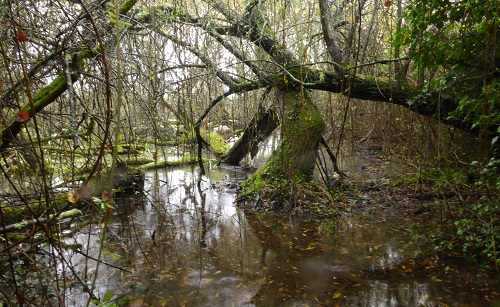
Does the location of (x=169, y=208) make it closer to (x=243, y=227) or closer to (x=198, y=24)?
(x=243, y=227)

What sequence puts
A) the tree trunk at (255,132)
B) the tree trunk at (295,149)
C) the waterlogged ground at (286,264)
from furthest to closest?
the tree trunk at (255,132) < the tree trunk at (295,149) < the waterlogged ground at (286,264)

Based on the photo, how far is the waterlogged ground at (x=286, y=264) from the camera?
3.27m

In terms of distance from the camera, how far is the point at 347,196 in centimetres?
625

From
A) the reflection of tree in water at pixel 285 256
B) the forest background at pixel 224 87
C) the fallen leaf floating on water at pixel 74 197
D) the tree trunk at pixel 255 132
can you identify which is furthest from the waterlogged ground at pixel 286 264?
the tree trunk at pixel 255 132

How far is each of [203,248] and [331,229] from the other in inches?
71.2

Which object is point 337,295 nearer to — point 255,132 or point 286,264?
point 286,264

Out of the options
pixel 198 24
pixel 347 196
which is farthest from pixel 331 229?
pixel 198 24

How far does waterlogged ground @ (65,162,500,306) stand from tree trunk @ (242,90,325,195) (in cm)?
94

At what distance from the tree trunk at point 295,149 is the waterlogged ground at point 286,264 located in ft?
3.09

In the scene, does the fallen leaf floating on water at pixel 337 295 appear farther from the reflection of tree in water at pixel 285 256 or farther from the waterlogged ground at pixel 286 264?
the reflection of tree in water at pixel 285 256

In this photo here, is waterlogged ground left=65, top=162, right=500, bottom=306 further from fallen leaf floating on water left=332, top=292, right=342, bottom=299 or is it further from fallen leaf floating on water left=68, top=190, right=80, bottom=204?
fallen leaf floating on water left=68, top=190, right=80, bottom=204

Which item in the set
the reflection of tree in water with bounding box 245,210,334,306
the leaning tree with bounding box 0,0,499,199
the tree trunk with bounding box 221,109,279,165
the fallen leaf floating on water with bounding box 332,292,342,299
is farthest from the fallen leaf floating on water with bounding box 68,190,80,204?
the tree trunk with bounding box 221,109,279,165

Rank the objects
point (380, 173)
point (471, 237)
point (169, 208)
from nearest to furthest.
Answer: point (471, 237) → point (169, 208) → point (380, 173)

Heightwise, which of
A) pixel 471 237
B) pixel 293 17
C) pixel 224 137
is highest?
pixel 293 17
